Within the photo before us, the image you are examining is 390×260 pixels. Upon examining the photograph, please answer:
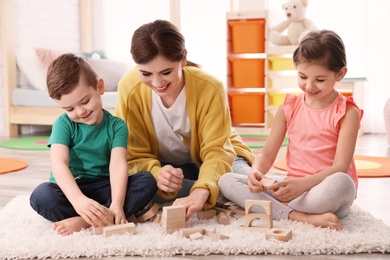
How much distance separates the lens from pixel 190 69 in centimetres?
154

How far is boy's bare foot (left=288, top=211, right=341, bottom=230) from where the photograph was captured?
4.03 feet

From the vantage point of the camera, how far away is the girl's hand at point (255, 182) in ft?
4.29

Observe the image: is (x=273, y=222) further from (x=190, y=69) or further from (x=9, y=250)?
(x=9, y=250)

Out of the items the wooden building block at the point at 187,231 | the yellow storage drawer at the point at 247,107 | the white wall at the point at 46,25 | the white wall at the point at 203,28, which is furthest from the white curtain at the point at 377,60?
the wooden building block at the point at 187,231

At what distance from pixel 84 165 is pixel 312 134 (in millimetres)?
614

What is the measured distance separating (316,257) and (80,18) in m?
3.80

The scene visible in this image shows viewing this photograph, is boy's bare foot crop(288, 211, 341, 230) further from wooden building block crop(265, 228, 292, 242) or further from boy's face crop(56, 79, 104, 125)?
boy's face crop(56, 79, 104, 125)

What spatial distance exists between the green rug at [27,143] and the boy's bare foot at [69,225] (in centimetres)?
180

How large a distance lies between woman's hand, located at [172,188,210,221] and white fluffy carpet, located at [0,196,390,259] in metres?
0.06

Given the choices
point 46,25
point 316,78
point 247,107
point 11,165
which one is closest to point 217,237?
point 316,78

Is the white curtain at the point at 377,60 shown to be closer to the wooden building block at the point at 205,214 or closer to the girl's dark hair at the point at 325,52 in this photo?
the girl's dark hair at the point at 325,52

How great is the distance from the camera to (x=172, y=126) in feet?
4.99

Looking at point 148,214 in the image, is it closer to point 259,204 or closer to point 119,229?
point 119,229

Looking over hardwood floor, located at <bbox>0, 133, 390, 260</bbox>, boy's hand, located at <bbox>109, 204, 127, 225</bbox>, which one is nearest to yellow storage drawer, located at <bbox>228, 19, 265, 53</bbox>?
hardwood floor, located at <bbox>0, 133, 390, 260</bbox>
